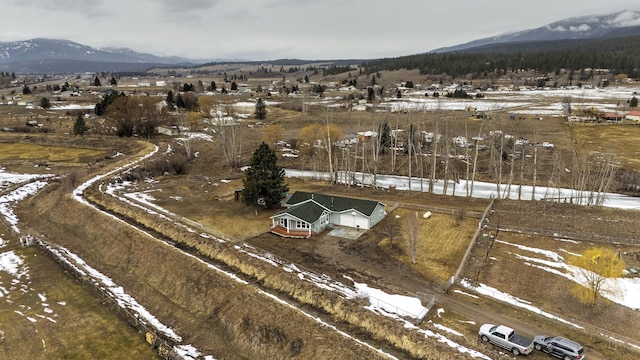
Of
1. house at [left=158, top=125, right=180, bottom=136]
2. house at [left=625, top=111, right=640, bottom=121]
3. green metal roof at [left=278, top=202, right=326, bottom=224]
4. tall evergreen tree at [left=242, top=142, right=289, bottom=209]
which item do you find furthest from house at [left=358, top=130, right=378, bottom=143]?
house at [left=625, top=111, right=640, bottom=121]

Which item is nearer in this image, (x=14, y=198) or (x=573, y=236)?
(x=573, y=236)

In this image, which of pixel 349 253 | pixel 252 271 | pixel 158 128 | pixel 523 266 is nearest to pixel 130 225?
pixel 252 271

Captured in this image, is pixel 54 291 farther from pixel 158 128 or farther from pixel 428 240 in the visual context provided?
pixel 158 128

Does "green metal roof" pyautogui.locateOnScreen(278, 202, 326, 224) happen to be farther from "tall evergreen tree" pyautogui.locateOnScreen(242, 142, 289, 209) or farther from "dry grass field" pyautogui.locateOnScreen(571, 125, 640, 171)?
"dry grass field" pyautogui.locateOnScreen(571, 125, 640, 171)

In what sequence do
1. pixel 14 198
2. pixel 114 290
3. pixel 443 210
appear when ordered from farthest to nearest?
pixel 14 198 → pixel 443 210 → pixel 114 290

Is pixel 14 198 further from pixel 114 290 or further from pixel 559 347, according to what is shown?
pixel 559 347

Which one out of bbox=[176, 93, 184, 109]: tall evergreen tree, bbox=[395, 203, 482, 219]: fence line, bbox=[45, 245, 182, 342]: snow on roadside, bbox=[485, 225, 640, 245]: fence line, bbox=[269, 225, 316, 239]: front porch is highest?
bbox=[176, 93, 184, 109]: tall evergreen tree

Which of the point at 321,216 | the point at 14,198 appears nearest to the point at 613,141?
the point at 321,216
